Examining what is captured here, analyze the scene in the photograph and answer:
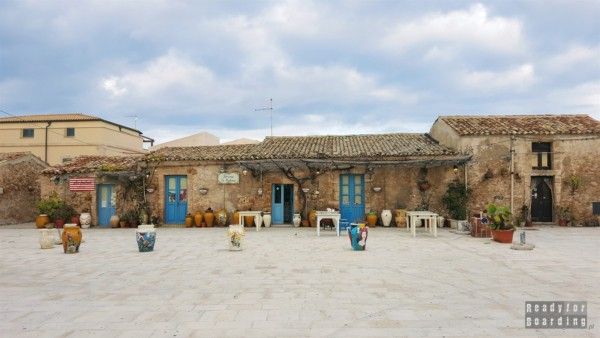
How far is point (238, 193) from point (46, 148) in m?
20.4

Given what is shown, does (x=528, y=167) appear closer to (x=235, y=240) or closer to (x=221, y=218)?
(x=235, y=240)

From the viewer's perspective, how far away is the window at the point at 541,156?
49.8ft

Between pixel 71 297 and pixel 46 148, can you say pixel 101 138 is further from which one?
pixel 71 297

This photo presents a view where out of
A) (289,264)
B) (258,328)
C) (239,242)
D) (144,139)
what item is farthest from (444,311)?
(144,139)

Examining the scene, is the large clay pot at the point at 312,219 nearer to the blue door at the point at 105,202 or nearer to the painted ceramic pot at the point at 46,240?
the blue door at the point at 105,202

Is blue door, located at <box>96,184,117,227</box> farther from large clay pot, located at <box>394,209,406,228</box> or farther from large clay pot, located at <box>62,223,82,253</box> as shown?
large clay pot, located at <box>394,209,406,228</box>

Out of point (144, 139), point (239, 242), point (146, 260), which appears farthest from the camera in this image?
point (144, 139)

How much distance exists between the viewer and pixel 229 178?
51.1 ft

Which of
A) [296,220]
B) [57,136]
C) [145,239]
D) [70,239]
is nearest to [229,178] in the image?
[296,220]

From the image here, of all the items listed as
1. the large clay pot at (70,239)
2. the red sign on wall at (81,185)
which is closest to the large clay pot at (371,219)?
the large clay pot at (70,239)

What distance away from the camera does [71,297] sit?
5.36m

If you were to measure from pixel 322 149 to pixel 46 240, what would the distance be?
1023 cm

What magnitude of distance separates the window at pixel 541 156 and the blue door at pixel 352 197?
6922mm

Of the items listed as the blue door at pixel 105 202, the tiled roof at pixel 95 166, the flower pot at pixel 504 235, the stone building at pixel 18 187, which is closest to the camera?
the flower pot at pixel 504 235
